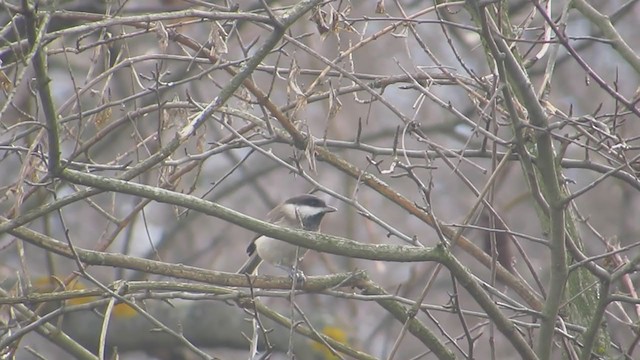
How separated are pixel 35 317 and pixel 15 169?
8.21m

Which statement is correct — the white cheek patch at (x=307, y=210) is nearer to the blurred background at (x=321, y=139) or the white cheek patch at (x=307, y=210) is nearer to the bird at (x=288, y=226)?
the bird at (x=288, y=226)

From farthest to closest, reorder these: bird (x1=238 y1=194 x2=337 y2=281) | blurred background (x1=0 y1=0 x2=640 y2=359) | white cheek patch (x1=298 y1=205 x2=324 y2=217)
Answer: white cheek patch (x1=298 y1=205 x2=324 y2=217), bird (x1=238 y1=194 x2=337 y2=281), blurred background (x1=0 y1=0 x2=640 y2=359)

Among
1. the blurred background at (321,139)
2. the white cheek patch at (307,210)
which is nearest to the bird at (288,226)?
the white cheek patch at (307,210)

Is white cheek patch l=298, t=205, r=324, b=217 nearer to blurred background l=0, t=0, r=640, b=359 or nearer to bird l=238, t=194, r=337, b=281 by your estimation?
bird l=238, t=194, r=337, b=281

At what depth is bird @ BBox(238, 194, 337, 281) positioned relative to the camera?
6.12 metres

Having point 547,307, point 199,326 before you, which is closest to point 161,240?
point 199,326

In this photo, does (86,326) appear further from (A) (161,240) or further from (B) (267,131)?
(B) (267,131)

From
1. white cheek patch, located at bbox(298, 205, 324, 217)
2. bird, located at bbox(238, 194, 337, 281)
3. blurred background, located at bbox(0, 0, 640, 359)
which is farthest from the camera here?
white cheek patch, located at bbox(298, 205, 324, 217)

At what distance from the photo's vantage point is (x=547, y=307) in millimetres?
3590

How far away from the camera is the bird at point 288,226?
20.1ft

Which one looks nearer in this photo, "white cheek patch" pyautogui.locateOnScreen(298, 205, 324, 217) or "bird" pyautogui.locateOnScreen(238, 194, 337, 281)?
"bird" pyautogui.locateOnScreen(238, 194, 337, 281)

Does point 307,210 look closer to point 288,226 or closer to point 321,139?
point 288,226

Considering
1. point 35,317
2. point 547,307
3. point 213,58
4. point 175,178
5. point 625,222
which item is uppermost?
point 625,222

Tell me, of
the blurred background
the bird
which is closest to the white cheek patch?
the bird
